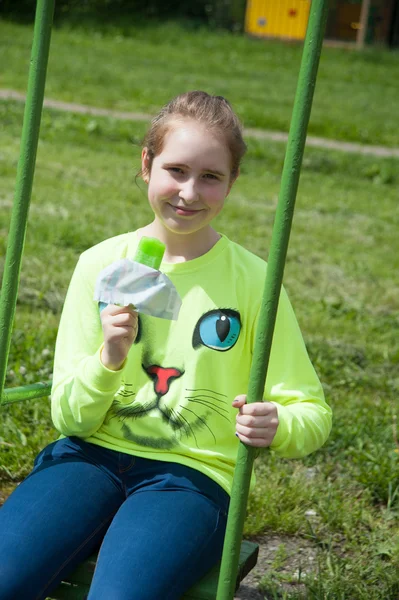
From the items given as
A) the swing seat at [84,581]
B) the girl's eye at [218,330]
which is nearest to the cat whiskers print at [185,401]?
the girl's eye at [218,330]

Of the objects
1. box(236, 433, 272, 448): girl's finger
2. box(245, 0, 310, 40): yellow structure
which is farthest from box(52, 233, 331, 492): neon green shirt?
box(245, 0, 310, 40): yellow structure

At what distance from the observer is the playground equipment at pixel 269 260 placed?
59.6 inches

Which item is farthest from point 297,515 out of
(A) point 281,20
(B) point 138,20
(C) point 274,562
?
(A) point 281,20

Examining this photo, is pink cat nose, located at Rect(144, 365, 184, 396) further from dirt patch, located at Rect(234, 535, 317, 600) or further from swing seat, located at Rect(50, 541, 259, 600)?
dirt patch, located at Rect(234, 535, 317, 600)

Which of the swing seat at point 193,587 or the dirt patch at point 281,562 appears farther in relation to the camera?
the dirt patch at point 281,562

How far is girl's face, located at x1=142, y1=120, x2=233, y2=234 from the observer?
196 centimetres

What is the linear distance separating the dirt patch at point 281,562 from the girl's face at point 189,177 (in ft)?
3.10

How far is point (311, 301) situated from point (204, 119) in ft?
9.10

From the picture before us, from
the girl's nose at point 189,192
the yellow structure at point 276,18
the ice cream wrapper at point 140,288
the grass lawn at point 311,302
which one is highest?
the yellow structure at point 276,18

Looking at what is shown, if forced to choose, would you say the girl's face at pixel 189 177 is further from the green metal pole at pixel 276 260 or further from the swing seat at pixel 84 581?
the swing seat at pixel 84 581

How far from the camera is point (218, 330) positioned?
196 cm

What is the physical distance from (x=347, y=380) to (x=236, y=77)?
1122 cm

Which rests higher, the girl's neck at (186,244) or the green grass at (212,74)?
the green grass at (212,74)

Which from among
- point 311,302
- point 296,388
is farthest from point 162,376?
point 311,302
